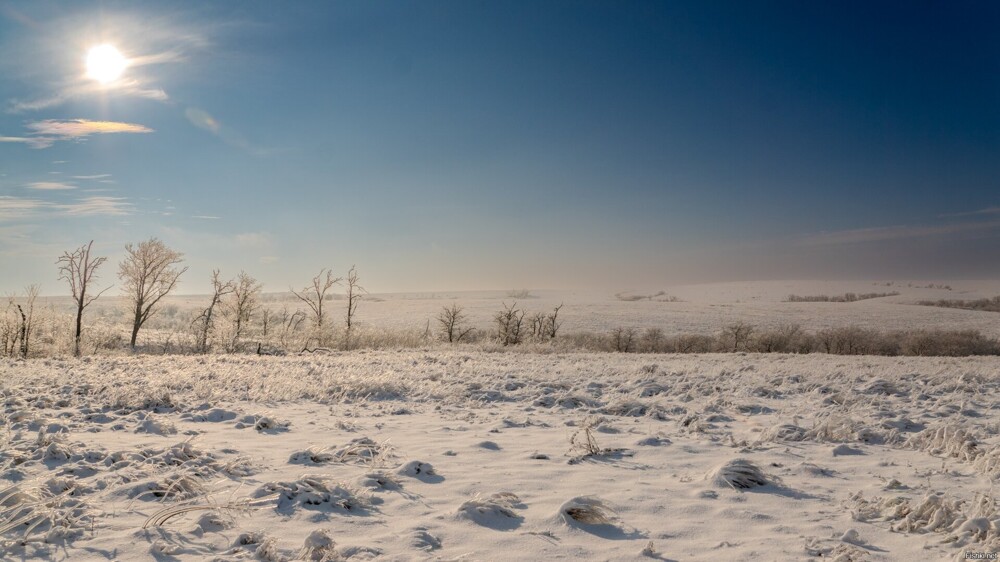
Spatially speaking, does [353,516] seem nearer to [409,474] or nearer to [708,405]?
[409,474]

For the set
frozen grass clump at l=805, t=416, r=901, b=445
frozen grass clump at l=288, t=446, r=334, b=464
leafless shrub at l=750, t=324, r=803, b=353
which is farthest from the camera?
leafless shrub at l=750, t=324, r=803, b=353

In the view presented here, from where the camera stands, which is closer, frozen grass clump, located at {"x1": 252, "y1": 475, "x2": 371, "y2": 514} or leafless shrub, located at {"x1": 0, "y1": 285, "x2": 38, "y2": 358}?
frozen grass clump, located at {"x1": 252, "y1": 475, "x2": 371, "y2": 514}

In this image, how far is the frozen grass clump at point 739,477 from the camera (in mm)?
5828

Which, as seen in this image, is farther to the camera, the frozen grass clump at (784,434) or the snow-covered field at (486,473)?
the frozen grass clump at (784,434)

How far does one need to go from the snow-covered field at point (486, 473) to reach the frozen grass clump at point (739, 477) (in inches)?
0.9

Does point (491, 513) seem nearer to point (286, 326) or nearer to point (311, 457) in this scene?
point (311, 457)

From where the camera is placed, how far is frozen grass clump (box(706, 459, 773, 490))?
583 cm

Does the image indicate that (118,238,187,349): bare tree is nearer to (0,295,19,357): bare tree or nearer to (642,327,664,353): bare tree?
(0,295,19,357): bare tree

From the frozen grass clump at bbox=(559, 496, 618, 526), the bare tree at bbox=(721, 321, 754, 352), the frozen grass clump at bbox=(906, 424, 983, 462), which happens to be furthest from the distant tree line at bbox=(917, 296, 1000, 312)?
the frozen grass clump at bbox=(559, 496, 618, 526)

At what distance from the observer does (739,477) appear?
5.87 meters

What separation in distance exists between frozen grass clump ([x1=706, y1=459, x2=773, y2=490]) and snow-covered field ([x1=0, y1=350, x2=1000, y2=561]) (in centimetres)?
2

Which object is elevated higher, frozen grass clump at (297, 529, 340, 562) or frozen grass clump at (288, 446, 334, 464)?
frozen grass clump at (297, 529, 340, 562)

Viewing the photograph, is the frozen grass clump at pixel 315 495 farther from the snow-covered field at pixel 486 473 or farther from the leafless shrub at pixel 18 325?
the leafless shrub at pixel 18 325

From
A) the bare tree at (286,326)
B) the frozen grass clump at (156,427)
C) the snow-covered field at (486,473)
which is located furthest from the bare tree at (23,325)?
the frozen grass clump at (156,427)
